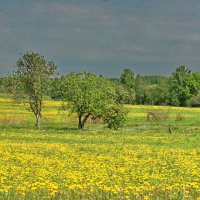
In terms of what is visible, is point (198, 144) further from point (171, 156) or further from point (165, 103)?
point (165, 103)

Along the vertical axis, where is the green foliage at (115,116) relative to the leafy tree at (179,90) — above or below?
below

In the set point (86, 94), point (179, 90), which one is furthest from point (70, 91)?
point (179, 90)

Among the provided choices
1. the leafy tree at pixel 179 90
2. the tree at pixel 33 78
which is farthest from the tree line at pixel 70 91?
the leafy tree at pixel 179 90

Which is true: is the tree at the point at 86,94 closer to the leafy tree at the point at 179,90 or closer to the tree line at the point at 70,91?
the tree line at the point at 70,91

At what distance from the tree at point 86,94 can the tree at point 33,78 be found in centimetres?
275

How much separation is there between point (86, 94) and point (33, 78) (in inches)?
318

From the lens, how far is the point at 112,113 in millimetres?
64250

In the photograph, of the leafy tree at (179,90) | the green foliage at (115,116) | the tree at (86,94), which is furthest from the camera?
the leafy tree at (179,90)

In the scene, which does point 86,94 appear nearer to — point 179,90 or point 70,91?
point 70,91

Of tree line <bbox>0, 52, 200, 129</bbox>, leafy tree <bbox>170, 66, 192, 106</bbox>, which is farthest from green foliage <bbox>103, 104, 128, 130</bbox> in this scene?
leafy tree <bbox>170, 66, 192, 106</bbox>

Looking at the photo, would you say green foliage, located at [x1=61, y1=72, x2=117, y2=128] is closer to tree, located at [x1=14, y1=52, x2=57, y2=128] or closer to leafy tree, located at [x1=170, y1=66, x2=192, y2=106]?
tree, located at [x1=14, y1=52, x2=57, y2=128]

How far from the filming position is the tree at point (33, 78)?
219 feet

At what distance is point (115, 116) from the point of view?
6462cm

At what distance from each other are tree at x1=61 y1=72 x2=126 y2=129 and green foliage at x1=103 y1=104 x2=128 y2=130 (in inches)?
27.5
